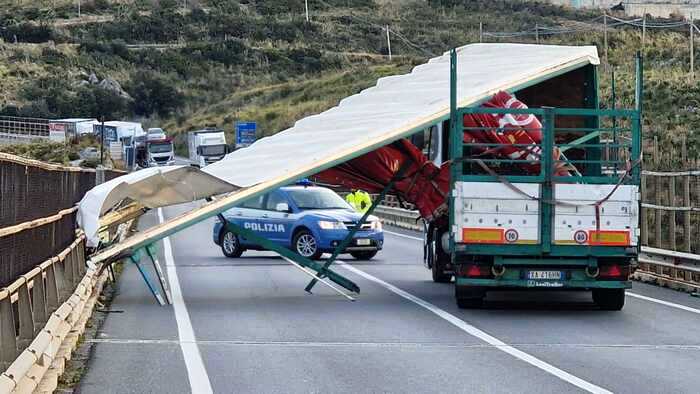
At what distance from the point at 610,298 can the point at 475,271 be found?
206 centimetres

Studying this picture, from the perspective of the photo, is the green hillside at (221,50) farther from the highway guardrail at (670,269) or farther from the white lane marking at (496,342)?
the white lane marking at (496,342)

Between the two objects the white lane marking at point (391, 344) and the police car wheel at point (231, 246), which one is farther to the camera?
the police car wheel at point (231, 246)

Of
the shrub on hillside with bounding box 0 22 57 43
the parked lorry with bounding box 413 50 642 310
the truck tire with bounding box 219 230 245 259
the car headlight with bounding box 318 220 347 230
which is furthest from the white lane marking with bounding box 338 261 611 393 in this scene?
the shrub on hillside with bounding box 0 22 57 43

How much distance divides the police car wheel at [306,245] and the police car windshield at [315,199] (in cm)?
79

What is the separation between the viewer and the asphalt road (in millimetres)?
11133

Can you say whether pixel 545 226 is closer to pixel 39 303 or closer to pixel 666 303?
pixel 666 303

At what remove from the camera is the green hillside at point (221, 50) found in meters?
104

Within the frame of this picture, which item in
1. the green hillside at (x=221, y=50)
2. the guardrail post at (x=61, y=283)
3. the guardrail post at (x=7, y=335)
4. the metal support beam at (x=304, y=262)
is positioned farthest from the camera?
the green hillside at (x=221, y=50)

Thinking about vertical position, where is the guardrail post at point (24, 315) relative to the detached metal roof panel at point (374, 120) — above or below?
below

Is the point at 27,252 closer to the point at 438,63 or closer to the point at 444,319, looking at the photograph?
the point at 444,319

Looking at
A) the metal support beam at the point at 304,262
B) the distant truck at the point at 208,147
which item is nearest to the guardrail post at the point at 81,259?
the metal support beam at the point at 304,262

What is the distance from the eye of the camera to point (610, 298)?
664 inches

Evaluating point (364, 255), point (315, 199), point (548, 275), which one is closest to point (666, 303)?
point (548, 275)

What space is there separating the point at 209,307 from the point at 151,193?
239 centimetres
